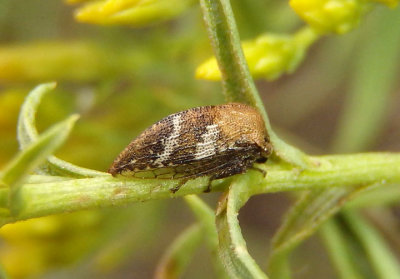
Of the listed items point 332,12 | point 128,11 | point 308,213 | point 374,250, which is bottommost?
point 374,250

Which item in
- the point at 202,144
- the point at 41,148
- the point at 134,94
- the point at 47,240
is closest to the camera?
the point at 41,148

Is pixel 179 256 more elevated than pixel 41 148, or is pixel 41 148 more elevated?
pixel 41 148

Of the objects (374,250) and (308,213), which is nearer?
(308,213)

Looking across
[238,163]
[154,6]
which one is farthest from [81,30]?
[238,163]

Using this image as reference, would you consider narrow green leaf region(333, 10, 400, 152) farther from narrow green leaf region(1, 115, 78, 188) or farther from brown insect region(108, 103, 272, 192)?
narrow green leaf region(1, 115, 78, 188)

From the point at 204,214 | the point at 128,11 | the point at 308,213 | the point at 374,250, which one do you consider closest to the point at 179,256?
the point at 204,214

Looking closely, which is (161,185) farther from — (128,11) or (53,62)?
(53,62)

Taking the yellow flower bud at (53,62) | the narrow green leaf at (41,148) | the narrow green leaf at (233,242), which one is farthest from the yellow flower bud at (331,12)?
the yellow flower bud at (53,62)

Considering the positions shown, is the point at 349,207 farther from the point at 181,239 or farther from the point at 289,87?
the point at 289,87

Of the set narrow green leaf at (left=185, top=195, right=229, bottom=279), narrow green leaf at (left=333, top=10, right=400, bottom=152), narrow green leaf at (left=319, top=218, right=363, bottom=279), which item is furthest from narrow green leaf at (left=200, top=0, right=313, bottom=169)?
narrow green leaf at (left=333, top=10, right=400, bottom=152)
